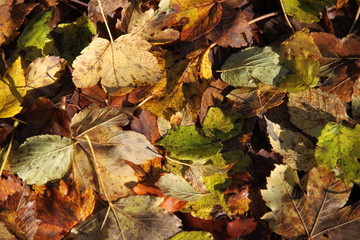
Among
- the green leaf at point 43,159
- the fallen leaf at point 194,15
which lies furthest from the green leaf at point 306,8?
the green leaf at point 43,159

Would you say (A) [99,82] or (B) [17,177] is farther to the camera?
(A) [99,82]

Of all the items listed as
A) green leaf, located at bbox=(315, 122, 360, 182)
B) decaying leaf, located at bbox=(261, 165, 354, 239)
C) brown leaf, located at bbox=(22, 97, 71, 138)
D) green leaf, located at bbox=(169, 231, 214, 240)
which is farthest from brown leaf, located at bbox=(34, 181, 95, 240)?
green leaf, located at bbox=(315, 122, 360, 182)

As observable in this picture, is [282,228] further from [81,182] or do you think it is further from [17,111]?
[17,111]

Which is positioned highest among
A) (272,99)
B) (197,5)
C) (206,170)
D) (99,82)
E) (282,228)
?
(197,5)

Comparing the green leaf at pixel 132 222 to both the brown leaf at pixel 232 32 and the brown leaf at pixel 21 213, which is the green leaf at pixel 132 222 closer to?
the brown leaf at pixel 21 213

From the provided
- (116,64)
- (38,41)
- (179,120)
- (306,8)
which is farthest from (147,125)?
(306,8)

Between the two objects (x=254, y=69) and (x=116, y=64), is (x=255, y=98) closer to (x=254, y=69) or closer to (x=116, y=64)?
(x=254, y=69)

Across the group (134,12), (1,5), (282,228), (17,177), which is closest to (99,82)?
(134,12)
